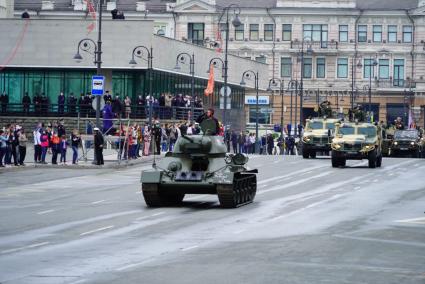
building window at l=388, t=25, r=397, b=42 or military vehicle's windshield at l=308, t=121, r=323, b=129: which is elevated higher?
building window at l=388, t=25, r=397, b=42

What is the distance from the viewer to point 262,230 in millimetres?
25828

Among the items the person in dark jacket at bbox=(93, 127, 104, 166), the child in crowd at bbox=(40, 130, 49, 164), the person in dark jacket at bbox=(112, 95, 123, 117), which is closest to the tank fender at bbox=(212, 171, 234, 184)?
the person in dark jacket at bbox=(93, 127, 104, 166)

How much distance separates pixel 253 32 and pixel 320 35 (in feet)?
21.9

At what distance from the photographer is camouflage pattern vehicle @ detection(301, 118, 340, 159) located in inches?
2432

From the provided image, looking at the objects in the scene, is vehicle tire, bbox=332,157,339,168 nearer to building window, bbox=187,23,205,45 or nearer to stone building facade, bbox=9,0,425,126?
stone building facade, bbox=9,0,425,126

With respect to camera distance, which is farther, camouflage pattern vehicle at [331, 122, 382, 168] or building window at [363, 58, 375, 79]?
building window at [363, 58, 375, 79]

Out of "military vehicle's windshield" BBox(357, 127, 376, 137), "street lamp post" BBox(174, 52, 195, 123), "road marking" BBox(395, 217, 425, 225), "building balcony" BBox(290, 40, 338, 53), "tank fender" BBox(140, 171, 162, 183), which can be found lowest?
"road marking" BBox(395, 217, 425, 225)

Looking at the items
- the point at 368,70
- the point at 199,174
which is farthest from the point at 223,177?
the point at 368,70

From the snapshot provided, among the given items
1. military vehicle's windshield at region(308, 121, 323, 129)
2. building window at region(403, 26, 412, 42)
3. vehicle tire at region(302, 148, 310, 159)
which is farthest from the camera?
building window at region(403, 26, 412, 42)

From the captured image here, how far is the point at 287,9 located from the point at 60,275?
10881 centimetres

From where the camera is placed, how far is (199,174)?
31.9 metres

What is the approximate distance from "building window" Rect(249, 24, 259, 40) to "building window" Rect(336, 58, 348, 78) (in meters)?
8.60

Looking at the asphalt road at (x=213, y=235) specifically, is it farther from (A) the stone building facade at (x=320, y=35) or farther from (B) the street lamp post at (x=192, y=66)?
(A) the stone building facade at (x=320, y=35)

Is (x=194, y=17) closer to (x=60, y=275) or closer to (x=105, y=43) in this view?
(x=105, y=43)
